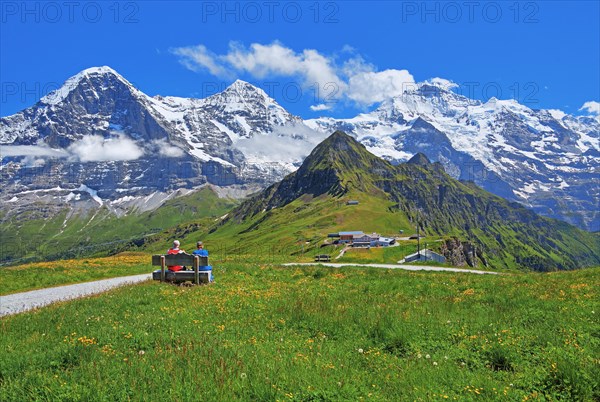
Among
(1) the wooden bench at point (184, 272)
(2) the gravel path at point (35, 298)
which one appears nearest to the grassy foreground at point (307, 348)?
(1) the wooden bench at point (184, 272)

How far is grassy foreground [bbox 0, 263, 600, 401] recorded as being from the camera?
809cm

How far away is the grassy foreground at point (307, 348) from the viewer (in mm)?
8086

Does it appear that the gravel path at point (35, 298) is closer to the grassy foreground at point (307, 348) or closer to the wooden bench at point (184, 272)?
the wooden bench at point (184, 272)

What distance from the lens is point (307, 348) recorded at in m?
10.9

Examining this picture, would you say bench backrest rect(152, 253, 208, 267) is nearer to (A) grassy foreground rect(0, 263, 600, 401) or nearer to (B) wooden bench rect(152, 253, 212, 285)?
(B) wooden bench rect(152, 253, 212, 285)

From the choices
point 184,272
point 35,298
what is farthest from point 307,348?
point 35,298

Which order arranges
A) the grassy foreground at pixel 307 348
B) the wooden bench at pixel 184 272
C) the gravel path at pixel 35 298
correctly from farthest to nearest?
the wooden bench at pixel 184 272 < the gravel path at pixel 35 298 < the grassy foreground at pixel 307 348

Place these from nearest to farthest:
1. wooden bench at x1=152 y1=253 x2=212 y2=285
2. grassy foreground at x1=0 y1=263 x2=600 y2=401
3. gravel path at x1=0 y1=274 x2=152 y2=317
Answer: grassy foreground at x1=0 y1=263 x2=600 y2=401 → gravel path at x1=0 y1=274 x2=152 y2=317 → wooden bench at x1=152 y1=253 x2=212 y2=285

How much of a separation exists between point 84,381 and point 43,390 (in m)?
0.69

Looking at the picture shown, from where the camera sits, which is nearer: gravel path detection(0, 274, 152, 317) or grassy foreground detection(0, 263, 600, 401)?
grassy foreground detection(0, 263, 600, 401)

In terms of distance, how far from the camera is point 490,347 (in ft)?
34.3

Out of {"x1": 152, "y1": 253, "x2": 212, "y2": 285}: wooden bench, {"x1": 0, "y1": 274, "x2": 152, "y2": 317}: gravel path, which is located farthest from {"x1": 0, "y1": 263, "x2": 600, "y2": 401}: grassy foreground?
{"x1": 0, "y1": 274, "x2": 152, "y2": 317}: gravel path

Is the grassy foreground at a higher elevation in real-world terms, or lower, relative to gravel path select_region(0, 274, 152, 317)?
higher

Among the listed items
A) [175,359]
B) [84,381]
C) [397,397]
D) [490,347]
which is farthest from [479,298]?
[84,381]
